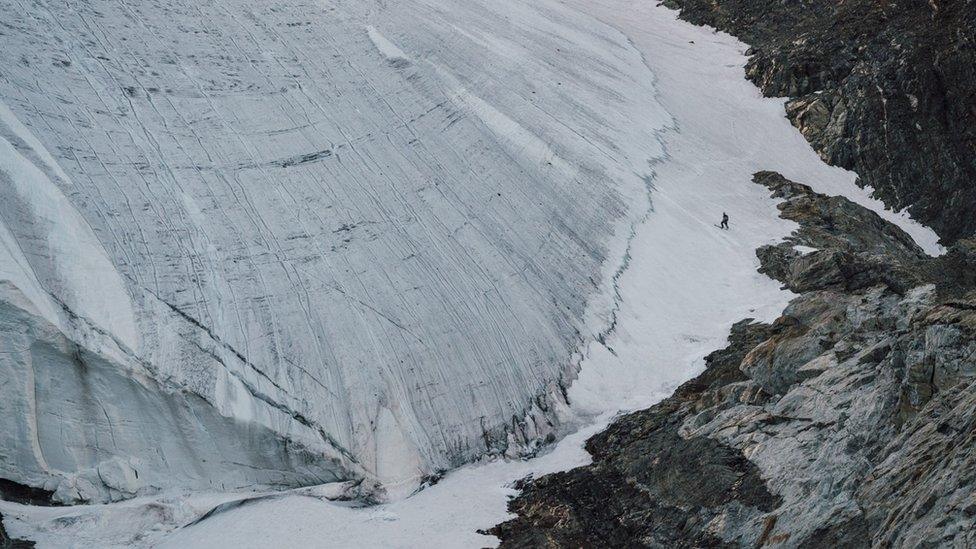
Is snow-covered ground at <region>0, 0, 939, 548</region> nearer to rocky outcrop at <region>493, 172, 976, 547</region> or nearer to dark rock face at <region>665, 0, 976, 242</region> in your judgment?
dark rock face at <region>665, 0, 976, 242</region>

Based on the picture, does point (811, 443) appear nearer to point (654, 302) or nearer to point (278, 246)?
point (654, 302)

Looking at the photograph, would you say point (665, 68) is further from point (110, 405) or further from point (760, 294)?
point (110, 405)

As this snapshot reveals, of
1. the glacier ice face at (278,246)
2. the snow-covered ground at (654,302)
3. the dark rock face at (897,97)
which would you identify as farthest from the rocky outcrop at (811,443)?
the dark rock face at (897,97)

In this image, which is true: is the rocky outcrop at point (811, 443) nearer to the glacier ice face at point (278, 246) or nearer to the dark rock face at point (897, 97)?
the glacier ice face at point (278, 246)

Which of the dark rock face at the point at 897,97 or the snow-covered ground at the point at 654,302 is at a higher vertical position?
the dark rock face at the point at 897,97

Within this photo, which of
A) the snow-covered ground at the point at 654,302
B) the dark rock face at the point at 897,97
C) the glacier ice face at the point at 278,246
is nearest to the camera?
the snow-covered ground at the point at 654,302

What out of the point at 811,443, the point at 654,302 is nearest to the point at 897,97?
the point at 654,302

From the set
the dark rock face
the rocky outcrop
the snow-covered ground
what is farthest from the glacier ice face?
the dark rock face
